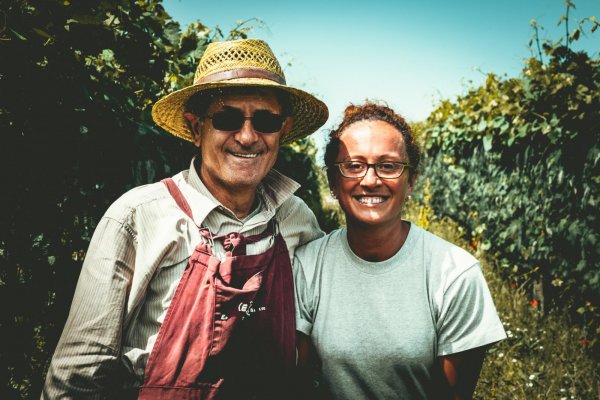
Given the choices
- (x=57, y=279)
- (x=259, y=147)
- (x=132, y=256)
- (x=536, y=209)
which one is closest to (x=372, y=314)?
(x=259, y=147)

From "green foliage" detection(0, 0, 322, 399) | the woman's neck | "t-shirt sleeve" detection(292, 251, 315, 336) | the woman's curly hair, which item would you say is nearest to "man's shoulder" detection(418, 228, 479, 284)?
the woman's neck

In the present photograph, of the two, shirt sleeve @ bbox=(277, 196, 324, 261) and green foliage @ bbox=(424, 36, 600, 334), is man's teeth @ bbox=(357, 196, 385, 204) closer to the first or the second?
shirt sleeve @ bbox=(277, 196, 324, 261)

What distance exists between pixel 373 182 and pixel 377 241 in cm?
28

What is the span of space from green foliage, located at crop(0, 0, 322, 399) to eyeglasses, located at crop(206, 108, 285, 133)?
17.5 inches

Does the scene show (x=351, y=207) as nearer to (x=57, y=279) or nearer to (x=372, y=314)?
(x=372, y=314)

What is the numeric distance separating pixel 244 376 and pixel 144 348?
16.6 inches

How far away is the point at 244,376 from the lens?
5.64ft

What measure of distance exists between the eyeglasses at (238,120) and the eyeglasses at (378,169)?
1.38 ft

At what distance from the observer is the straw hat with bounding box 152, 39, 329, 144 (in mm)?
1902

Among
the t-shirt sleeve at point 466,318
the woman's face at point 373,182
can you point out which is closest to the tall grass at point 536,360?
the t-shirt sleeve at point 466,318

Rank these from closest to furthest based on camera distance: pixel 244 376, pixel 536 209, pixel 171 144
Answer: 1. pixel 244 376
2. pixel 171 144
3. pixel 536 209

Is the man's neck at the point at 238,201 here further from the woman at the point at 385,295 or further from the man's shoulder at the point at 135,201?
the woman at the point at 385,295

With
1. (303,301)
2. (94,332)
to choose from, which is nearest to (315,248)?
(303,301)

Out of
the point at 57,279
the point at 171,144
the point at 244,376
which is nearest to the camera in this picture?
the point at 244,376
